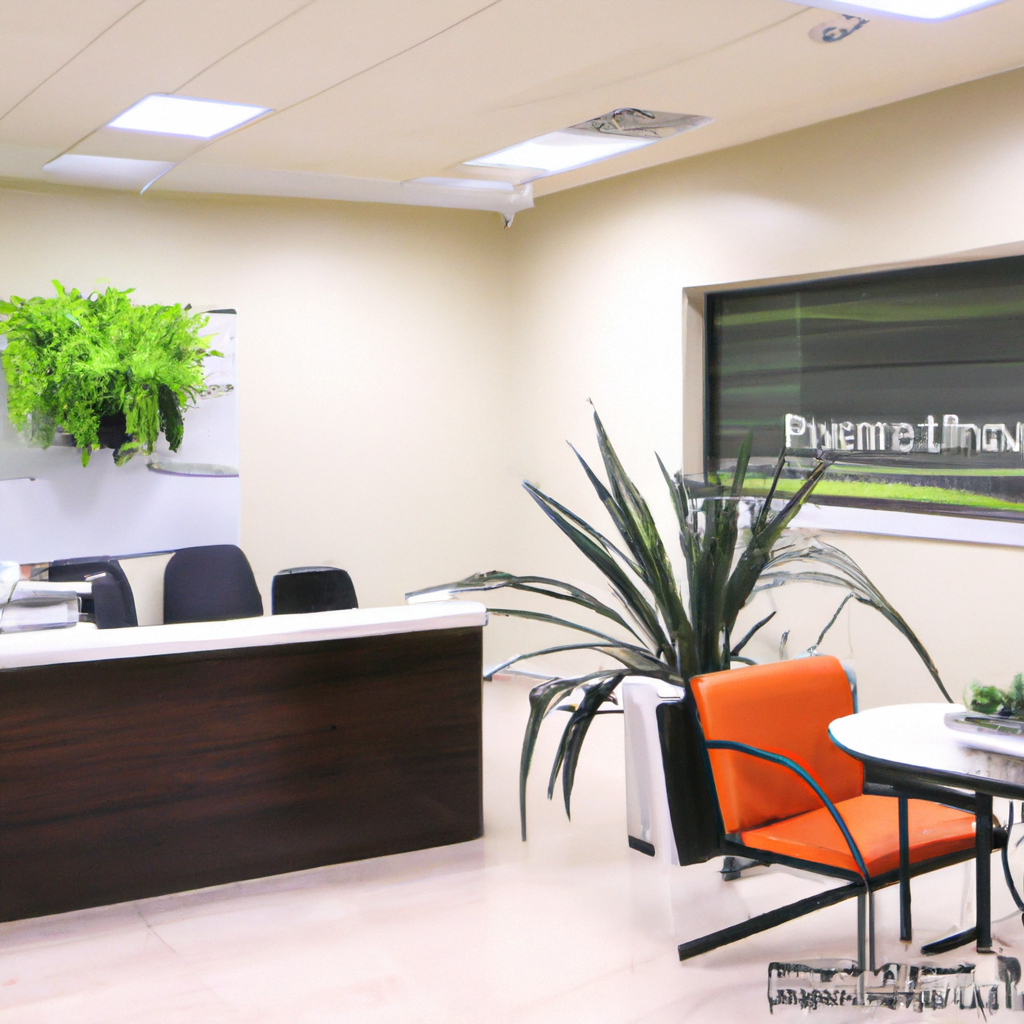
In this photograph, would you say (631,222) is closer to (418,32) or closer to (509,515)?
(509,515)

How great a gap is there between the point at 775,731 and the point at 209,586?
3.32 metres

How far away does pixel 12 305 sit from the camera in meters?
5.27

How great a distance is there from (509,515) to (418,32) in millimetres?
3868

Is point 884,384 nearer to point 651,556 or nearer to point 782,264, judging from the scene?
point 782,264

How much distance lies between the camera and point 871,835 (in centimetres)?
304

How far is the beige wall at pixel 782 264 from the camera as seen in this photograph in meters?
4.53

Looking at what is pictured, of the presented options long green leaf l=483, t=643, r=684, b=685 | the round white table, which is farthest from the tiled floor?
long green leaf l=483, t=643, r=684, b=685

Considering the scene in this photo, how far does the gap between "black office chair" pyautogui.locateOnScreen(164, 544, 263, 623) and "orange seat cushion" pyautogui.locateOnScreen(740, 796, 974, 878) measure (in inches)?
131

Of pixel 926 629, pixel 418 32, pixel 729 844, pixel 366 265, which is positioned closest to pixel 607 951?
pixel 729 844

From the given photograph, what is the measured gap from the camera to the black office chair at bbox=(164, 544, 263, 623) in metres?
5.65

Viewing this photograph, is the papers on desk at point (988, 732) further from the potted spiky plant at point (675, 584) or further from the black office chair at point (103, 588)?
the black office chair at point (103, 588)

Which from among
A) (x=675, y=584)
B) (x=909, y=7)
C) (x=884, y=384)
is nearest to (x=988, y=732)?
(x=675, y=584)

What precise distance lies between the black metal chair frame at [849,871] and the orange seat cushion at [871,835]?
2 centimetres

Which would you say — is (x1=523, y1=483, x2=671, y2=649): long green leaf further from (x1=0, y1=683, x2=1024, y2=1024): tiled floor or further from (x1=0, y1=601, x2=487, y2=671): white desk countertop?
(x1=0, y1=683, x2=1024, y2=1024): tiled floor
